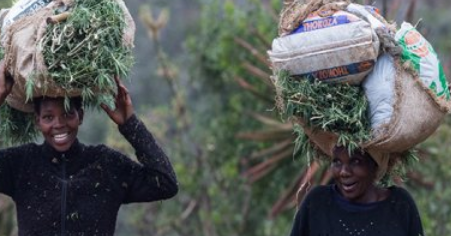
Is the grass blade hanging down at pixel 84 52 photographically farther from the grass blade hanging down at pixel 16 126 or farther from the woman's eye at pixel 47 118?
the grass blade hanging down at pixel 16 126

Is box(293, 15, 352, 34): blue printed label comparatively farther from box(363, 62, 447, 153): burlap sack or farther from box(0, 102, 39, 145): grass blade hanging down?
box(0, 102, 39, 145): grass blade hanging down

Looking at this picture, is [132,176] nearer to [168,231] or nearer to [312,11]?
[312,11]

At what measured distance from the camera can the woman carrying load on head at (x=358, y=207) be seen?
5.27 metres

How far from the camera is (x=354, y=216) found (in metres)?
5.31

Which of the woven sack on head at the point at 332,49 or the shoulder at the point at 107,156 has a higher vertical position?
the woven sack on head at the point at 332,49

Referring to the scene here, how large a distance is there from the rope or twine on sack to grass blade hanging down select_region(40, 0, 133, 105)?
745mm

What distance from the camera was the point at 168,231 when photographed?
33.5ft

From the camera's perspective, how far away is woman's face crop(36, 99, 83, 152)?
518 centimetres

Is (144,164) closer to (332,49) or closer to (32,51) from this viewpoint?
(32,51)

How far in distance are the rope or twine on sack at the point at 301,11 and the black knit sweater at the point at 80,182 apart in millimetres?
811

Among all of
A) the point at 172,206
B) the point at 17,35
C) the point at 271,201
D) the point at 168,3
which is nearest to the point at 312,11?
the point at 17,35

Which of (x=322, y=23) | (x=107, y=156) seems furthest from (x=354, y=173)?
(x=107, y=156)

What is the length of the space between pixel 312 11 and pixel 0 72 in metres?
1.42

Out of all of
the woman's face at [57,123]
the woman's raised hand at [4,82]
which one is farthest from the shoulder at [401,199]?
the woman's raised hand at [4,82]
